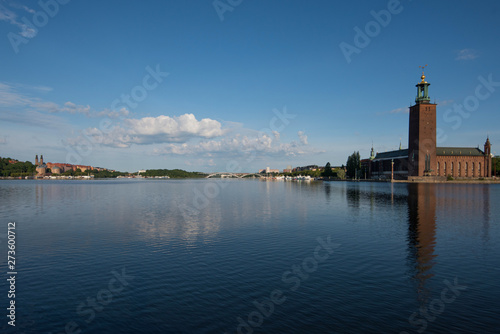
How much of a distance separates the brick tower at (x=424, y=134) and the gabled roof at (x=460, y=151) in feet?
84.0

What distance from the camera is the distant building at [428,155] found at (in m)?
163

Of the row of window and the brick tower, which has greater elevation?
the brick tower

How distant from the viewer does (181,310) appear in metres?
11.4

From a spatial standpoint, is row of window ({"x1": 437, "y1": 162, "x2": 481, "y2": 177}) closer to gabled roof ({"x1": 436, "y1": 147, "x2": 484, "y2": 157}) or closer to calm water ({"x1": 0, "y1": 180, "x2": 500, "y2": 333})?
gabled roof ({"x1": 436, "y1": 147, "x2": 484, "y2": 157})

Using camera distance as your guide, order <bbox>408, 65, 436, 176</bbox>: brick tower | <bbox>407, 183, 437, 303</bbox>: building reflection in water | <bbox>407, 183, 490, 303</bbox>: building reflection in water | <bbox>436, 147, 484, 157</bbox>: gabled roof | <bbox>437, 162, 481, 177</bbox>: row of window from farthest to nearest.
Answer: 1. <bbox>436, 147, 484, 157</bbox>: gabled roof
2. <bbox>437, 162, 481, 177</bbox>: row of window
3. <bbox>408, 65, 436, 176</bbox>: brick tower
4. <bbox>407, 183, 490, 303</bbox>: building reflection in water
5. <bbox>407, 183, 437, 303</bbox>: building reflection in water

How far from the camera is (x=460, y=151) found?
188m

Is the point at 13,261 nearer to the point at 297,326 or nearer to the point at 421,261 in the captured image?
the point at 297,326

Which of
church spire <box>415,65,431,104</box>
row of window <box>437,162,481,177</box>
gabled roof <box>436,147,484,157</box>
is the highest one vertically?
church spire <box>415,65,431,104</box>

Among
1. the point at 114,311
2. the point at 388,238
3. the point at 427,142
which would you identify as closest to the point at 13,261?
the point at 114,311

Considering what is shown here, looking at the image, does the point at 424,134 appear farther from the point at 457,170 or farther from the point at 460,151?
the point at 460,151

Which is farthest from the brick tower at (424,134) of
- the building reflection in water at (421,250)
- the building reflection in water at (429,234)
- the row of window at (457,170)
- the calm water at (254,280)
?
the calm water at (254,280)

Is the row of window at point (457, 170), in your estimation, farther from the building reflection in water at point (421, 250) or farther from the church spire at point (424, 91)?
the building reflection in water at point (421, 250)

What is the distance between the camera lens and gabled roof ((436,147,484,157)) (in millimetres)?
184288

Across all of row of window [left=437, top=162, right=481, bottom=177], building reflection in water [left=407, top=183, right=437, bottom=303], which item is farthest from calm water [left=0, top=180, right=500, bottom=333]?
row of window [left=437, top=162, right=481, bottom=177]
